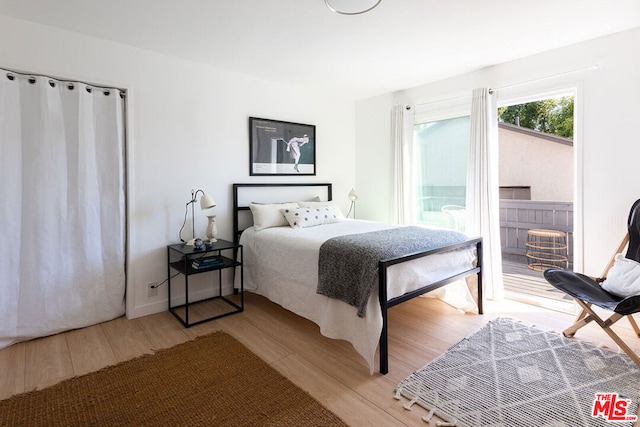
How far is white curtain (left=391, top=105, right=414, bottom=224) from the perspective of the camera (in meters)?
4.24

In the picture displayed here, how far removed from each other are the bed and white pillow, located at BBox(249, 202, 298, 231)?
10mm

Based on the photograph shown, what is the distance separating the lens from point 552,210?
4.90 m

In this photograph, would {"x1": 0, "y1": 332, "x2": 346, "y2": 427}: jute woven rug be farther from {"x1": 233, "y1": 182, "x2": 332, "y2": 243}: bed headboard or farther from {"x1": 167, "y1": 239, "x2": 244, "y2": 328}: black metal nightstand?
{"x1": 233, "y1": 182, "x2": 332, "y2": 243}: bed headboard

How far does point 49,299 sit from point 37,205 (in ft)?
2.46

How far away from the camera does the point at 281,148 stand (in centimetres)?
402

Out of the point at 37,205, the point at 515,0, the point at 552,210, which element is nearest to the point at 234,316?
the point at 37,205

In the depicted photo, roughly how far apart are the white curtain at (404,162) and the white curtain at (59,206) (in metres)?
3.08

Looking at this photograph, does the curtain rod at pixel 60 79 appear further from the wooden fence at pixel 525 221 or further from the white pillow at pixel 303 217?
the wooden fence at pixel 525 221

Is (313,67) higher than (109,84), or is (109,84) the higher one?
(313,67)

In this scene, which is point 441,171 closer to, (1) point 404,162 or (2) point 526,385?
(1) point 404,162

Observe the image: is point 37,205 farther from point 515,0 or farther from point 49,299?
point 515,0

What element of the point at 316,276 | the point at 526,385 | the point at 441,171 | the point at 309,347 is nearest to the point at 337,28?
the point at 316,276

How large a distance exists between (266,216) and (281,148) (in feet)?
3.27

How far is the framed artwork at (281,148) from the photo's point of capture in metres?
3.79
